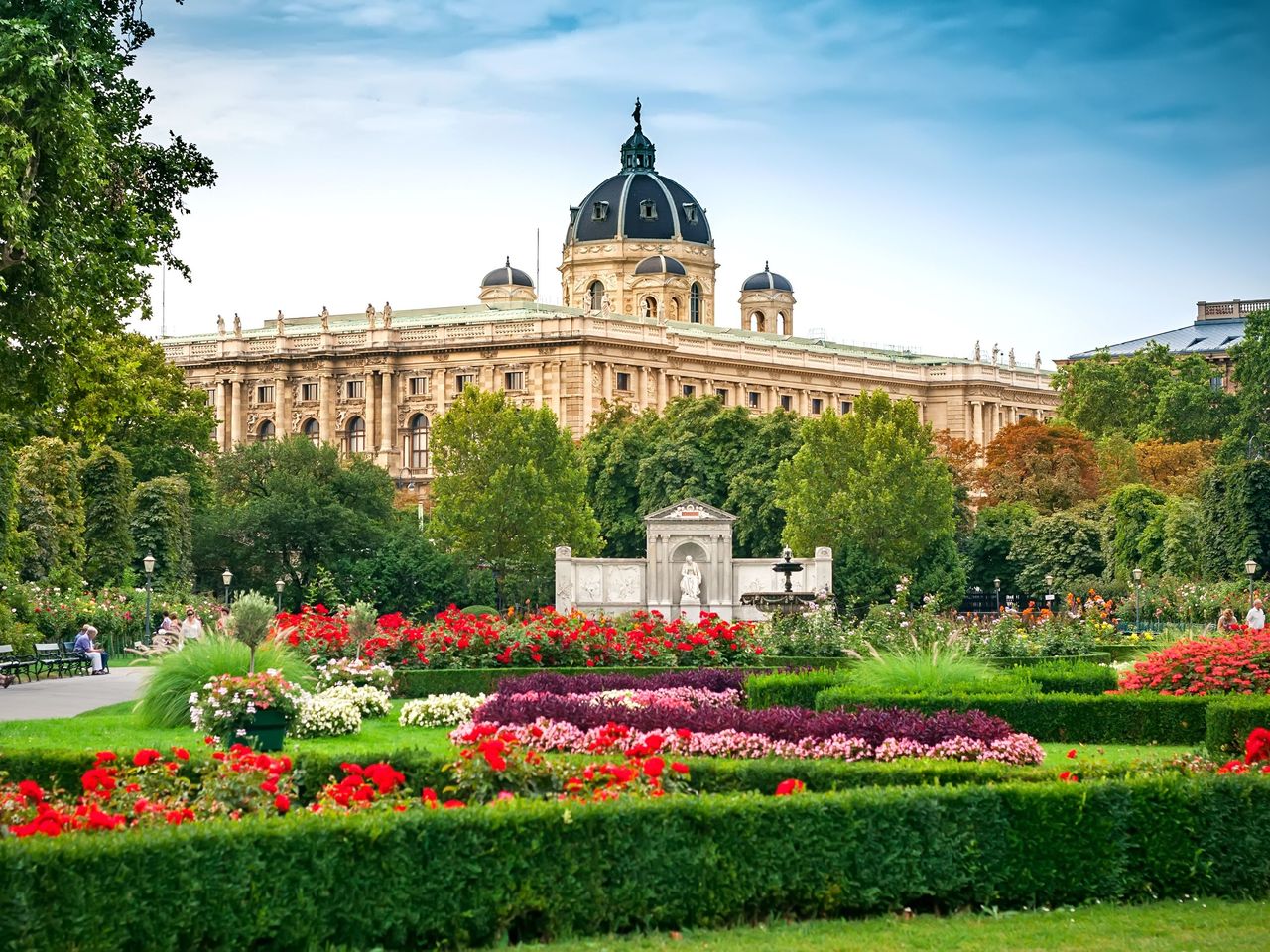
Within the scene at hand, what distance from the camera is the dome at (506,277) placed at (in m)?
117

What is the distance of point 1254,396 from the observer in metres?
82.4

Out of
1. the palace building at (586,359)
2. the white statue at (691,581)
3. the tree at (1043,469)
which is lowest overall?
the white statue at (691,581)

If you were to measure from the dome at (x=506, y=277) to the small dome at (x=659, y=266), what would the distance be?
Result: 22.4ft

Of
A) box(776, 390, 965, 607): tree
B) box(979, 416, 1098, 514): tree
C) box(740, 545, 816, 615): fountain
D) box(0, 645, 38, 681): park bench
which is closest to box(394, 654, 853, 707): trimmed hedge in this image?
box(0, 645, 38, 681): park bench

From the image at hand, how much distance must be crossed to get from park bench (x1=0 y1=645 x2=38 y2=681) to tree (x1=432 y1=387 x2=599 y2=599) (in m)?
24.5

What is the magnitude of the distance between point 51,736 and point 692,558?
28499 mm

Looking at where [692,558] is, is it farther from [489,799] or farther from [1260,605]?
[489,799]

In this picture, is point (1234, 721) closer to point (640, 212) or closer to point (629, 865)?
point (629, 865)

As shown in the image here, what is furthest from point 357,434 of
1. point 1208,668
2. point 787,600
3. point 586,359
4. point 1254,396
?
point 1208,668

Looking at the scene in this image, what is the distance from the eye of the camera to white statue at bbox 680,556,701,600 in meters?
48.1

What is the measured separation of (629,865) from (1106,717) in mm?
11571

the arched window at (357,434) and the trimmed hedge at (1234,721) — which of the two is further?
the arched window at (357,434)

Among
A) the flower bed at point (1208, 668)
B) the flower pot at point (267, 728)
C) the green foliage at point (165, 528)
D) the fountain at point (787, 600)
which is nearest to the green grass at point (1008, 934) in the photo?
the flower pot at point (267, 728)

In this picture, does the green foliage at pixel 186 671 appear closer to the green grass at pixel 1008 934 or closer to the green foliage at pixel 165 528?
A: the green grass at pixel 1008 934
